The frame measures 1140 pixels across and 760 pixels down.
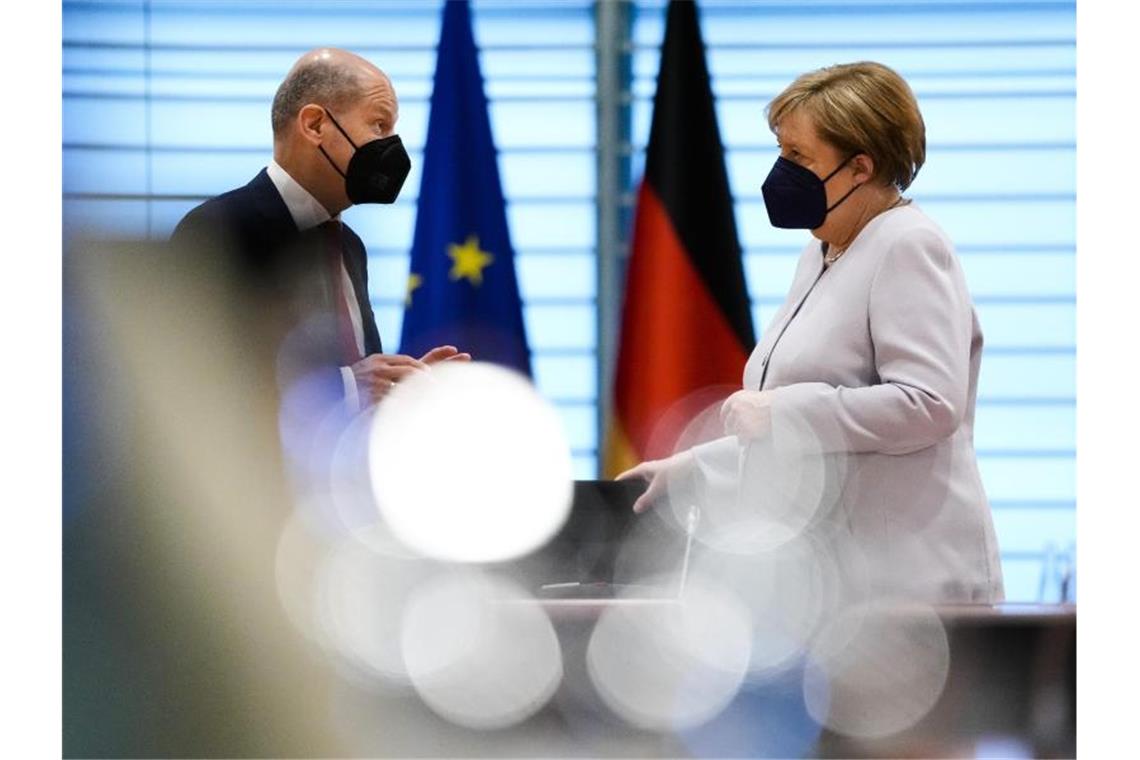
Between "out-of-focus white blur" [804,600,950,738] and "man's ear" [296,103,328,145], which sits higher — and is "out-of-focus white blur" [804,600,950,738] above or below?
below

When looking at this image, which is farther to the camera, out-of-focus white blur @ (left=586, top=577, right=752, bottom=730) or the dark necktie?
the dark necktie

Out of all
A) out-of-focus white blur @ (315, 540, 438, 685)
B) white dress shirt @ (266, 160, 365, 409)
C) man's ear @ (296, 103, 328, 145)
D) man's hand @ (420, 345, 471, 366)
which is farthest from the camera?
man's ear @ (296, 103, 328, 145)

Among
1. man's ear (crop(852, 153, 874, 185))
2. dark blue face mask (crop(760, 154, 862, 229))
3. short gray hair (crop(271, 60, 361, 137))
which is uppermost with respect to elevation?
short gray hair (crop(271, 60, 361, 137))

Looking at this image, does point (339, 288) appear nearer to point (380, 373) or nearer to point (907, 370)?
point (380, 373)

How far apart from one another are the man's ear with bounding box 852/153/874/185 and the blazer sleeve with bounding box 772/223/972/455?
0.59 ft

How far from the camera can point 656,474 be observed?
2598mm

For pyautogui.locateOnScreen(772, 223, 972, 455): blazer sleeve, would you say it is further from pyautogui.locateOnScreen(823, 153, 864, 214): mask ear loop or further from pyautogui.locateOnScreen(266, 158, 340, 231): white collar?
pyautogui.locateOnScreen(266, 158, 340, 231): white collar

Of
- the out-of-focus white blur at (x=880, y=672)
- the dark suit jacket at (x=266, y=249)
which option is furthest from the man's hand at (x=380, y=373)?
the out-of-focus white blur at (x=880, y=672)

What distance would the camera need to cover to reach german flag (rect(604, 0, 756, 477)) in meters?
5.34

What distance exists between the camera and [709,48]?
6273 mm

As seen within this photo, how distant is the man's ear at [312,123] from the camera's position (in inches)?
119

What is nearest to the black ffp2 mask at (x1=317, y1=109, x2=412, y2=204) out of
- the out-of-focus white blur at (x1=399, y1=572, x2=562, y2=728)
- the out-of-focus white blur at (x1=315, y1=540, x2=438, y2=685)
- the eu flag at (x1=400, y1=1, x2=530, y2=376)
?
the out-of-focus white blur at (x1=399, y1=572, x2=562, y2=728)

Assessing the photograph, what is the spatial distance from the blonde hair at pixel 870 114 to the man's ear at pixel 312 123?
3.45 feet
